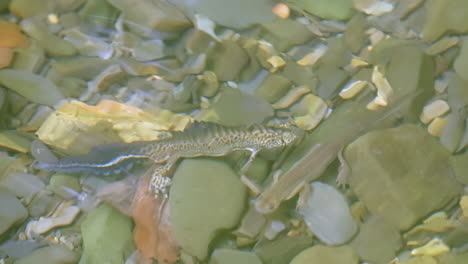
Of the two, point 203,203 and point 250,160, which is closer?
point 203,203

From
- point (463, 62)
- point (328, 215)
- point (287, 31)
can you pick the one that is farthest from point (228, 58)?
point (463, 62)

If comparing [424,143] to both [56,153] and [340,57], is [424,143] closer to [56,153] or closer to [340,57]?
[340,57]

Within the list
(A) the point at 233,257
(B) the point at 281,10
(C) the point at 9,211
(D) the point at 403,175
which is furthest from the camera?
(C) the point at 9,211

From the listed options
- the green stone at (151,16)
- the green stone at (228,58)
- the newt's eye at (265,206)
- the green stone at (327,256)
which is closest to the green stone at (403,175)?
the green stone at (327,256)

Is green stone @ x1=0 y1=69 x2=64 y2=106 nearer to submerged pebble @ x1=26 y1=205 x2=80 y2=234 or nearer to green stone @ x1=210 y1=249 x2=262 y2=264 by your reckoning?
submerged pebble @ x1=26 y1=205 x2=80 y2=234

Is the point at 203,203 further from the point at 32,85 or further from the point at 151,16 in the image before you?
the point at 32,85

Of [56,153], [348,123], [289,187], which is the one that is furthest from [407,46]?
[56,153]

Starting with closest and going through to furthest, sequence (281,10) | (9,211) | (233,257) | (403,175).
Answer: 1. (403,175)
2. (233,257)
3. (281,10)
4. (9,211)
